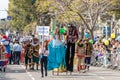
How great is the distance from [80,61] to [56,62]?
2.14 metres

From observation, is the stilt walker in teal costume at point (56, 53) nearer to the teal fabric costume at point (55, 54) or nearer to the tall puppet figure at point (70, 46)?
the teal fabric costume at point (55, 54)

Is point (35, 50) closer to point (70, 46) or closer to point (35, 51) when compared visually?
point (35, 51)

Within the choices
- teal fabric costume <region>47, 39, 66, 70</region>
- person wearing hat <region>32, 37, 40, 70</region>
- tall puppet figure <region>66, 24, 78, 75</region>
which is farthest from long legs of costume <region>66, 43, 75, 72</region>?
person wearing hat <region>32, 37, 40, 70</region>

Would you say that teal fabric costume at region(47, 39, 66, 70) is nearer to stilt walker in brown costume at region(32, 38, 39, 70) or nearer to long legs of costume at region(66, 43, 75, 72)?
long legs of costume at region(66, 43, 75, 72)

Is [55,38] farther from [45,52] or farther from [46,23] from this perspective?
[46,23]

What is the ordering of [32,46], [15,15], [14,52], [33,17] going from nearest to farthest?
[32,46]
[14,52]
[33,17]
[15,15]

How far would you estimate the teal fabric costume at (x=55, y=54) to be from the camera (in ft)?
73.0

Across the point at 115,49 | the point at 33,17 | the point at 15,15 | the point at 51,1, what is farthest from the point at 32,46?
the point at 15,15

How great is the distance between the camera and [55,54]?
22.4m

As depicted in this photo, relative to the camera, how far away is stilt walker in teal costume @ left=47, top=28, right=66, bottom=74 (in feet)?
72.9

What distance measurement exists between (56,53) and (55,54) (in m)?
0.07

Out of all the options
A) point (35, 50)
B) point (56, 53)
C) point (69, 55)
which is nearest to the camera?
point (56, 53)

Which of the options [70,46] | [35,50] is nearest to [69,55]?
[70,46]

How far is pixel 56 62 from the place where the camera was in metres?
22.3
